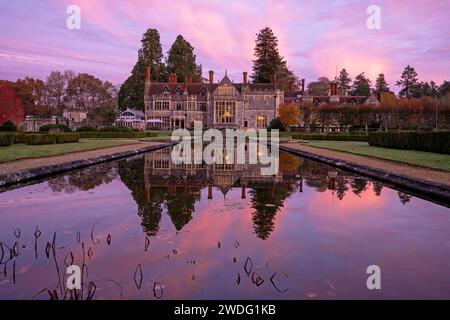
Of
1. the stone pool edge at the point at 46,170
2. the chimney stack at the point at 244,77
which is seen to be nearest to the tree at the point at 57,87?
the chimney stack at the point at 244,77

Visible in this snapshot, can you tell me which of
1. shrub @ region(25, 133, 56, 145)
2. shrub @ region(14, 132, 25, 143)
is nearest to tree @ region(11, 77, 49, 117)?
shrub @ region(14, 132, 25, 143)

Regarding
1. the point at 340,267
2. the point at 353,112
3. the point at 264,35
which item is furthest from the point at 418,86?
the point at 340,267

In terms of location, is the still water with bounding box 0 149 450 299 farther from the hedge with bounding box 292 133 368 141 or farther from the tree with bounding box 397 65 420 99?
the tree with bounding box 397 65 420 99

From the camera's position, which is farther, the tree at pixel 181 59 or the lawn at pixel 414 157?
the tree at pixel 181 59

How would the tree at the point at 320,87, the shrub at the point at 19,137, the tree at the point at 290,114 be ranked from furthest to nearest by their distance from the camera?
the tree at the point at 320,87 → the tree at the point at 290,114 → the shrub at the point at 19,137

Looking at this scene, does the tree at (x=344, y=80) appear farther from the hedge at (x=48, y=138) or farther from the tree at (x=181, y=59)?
the hedge at (x=48, y=138)

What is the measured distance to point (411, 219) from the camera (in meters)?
7.66

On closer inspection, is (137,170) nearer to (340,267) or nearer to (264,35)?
(340,267)

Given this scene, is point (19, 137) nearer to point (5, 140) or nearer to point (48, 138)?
point (48, 138)

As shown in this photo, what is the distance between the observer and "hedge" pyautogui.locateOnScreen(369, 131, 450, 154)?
21969 mm

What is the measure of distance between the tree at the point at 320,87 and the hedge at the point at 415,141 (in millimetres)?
80641

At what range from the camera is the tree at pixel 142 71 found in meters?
77.9
